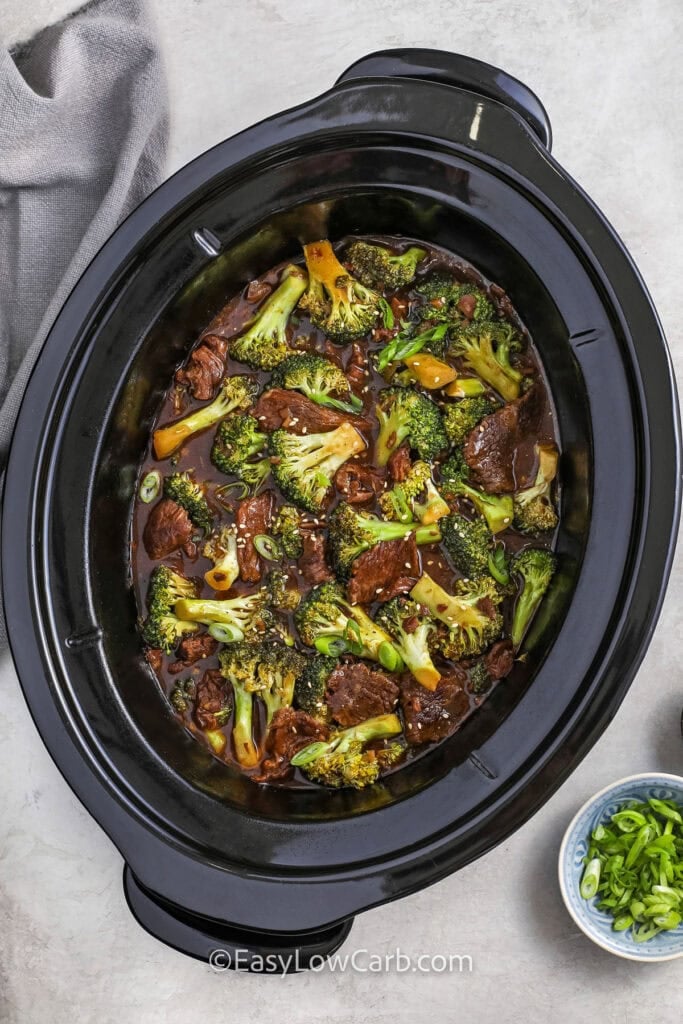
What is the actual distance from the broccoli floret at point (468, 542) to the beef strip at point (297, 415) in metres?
0.42

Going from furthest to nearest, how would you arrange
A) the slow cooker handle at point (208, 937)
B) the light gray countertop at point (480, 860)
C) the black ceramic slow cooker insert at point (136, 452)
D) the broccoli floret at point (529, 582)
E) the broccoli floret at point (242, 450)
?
the light gray countertop at point (480, 860) < the broccoli floret at point (242, 450) < the broccoli floret at point (529, 582) < the slow cooker handle at point (208, 937) < the black ceramic slow cooker insert at point (136, 452)

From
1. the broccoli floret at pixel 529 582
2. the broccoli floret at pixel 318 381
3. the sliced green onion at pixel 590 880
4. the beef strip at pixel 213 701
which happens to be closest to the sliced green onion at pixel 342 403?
the broccoli floret at pixel 318 381

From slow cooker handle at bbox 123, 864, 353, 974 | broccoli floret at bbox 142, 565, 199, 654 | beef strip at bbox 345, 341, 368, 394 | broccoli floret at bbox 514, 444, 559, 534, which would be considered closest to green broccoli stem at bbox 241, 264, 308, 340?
beef strip at bbox 345, 341, 368, 394

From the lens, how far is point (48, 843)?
3.13m

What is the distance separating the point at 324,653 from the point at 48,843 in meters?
1.29

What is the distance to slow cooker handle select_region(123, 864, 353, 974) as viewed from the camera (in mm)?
2547

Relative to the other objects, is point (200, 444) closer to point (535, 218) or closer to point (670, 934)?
Result: point (535, 218)

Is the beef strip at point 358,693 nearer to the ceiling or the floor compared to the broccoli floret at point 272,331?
nearer to the floor

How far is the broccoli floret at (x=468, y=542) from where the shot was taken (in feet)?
8.85

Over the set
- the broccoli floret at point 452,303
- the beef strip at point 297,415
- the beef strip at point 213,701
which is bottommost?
the beef strip at point 213,701

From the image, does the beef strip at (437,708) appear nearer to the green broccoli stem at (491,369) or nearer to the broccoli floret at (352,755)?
the broccoli floret at (352,755)

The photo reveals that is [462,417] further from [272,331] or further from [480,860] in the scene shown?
[480,860]

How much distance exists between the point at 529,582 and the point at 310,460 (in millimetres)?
776

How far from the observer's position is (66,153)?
309cm
